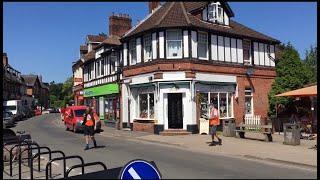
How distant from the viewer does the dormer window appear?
27.1 metres

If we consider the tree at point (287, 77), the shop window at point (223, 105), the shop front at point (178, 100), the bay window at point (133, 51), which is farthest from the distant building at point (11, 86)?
the tree at point (287, 77)

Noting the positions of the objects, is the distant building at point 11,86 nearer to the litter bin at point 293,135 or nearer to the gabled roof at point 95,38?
the gabled roof at point 95,38

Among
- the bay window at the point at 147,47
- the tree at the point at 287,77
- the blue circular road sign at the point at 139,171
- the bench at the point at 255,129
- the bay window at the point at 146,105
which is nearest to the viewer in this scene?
the blue circular road sign at the point at 139,171

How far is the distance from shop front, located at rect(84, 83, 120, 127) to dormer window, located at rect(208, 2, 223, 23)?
8291 millimetres

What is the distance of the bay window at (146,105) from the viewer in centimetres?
2628

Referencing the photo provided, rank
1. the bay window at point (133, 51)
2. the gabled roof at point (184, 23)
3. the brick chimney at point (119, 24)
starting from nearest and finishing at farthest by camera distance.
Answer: the gabled roof at point (184, 23) < the bay window at point (133, 51) < the brick chimney at point (119, 24)

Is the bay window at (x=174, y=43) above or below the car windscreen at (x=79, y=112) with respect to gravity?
above

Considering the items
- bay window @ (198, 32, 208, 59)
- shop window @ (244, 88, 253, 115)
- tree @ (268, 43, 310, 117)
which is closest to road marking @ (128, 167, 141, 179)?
bay window @ (198, 32, 208, 59)

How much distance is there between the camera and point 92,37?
44.2 metres

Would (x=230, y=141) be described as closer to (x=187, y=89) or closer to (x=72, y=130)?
(x=187, y=89)

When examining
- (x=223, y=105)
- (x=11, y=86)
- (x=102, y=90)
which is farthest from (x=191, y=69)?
(x=11, y=86)

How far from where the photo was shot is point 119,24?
36.7m

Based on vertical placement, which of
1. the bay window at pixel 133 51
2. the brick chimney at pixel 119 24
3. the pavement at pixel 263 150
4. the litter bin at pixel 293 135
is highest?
the brick chimney at pixel 119 24

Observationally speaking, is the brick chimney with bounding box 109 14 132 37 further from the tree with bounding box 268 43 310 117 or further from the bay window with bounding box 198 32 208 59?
the tree with bounding box 268 43 310 117
